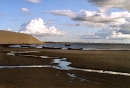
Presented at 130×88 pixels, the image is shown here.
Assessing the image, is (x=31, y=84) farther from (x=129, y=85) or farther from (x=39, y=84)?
(x=129, y=85)

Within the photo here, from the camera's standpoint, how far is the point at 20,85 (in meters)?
14.1

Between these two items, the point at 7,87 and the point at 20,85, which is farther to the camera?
the point at 20,85

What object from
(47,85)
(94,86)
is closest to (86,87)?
(94,86)

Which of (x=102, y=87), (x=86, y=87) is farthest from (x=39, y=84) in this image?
(x=102, y=87)

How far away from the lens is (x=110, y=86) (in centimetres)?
1416

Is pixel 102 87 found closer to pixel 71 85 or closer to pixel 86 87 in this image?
pixel 86 87

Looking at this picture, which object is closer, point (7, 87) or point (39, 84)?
point (7, 87)

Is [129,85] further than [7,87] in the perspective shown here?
Yes

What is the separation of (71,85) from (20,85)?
142 inches

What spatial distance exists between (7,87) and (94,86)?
5.97 metres

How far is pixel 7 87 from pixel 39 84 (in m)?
2.31

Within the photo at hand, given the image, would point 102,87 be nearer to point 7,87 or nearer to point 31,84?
point 31,84

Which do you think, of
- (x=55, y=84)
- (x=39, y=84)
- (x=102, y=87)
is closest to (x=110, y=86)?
(x=102, y=87)

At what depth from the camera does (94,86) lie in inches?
552
